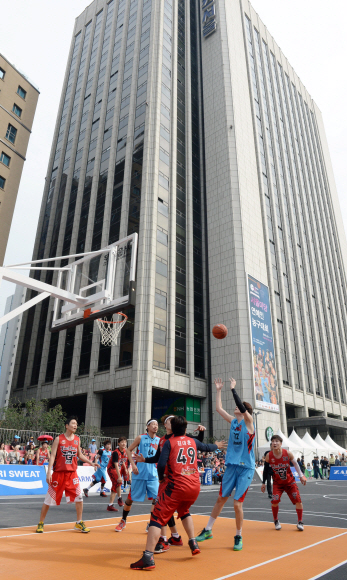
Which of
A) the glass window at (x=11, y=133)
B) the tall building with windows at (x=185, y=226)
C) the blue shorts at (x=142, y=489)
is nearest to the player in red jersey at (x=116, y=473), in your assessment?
the blue shorts at (x=142, y=489)

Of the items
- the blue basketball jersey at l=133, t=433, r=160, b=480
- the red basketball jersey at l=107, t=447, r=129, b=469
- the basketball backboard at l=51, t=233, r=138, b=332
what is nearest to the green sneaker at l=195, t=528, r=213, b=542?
the blue basketball jersey at l=133, t=433, r=160, b=480

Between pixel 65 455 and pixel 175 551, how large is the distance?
3.13 metres

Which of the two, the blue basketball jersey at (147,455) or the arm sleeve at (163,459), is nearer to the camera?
the arm sleeve at (163,459)

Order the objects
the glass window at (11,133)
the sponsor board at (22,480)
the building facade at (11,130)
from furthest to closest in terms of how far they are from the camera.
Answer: the glass window at (11,133), the building facade at (11,130), the sponsor board at (22,480)

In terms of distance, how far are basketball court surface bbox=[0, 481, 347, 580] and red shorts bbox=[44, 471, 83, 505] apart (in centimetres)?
69

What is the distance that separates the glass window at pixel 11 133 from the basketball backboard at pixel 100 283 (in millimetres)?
14114

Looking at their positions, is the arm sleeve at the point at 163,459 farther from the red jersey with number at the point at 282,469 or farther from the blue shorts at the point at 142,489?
the red jersey with number at the point at 282,469

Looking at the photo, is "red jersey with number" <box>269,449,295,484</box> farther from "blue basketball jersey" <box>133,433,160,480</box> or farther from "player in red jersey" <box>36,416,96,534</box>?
"player in red jersey" <box>36,416,96,534</box>

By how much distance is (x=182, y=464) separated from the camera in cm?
611

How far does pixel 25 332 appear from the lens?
170 ft

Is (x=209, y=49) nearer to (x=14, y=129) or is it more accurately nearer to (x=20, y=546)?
(x=14, y=129)

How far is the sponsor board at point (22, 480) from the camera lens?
16.7m

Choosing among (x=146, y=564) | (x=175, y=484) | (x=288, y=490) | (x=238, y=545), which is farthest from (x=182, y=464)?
(x=288, y=490)

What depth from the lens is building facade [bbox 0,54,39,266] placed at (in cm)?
2425
